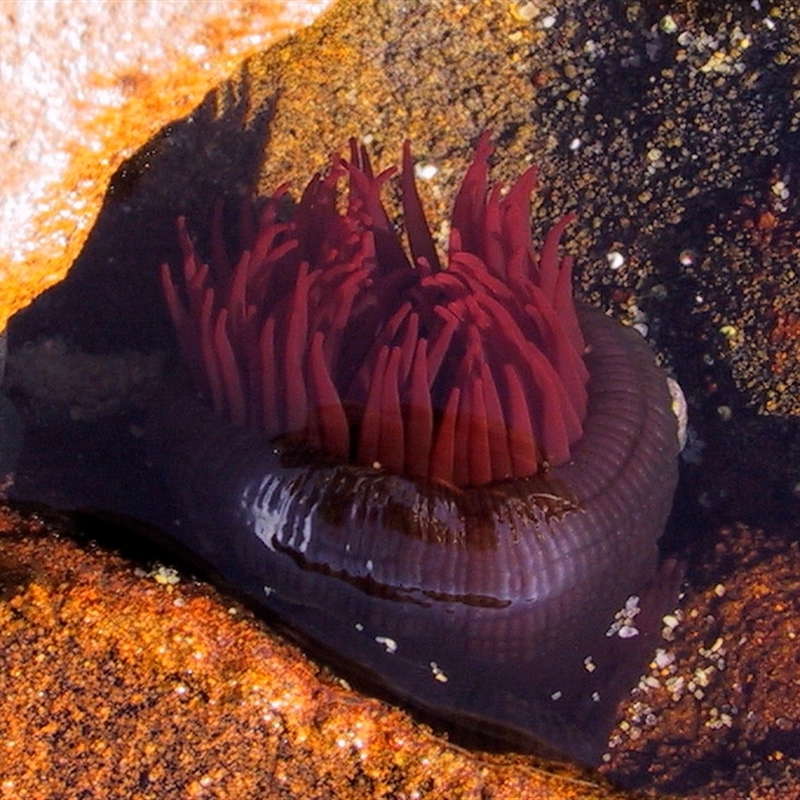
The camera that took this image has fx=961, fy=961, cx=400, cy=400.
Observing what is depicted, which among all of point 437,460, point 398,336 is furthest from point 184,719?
point 398,336

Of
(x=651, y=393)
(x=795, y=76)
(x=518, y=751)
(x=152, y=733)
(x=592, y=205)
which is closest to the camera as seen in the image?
(x=152, y=733)

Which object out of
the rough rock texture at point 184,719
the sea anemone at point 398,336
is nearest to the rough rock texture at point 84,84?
the sea anemone at point 398,336

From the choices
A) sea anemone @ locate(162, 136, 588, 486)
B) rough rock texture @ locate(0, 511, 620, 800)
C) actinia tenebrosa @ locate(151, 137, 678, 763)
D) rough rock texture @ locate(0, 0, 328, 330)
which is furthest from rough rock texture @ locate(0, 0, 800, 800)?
rough rock texture @ locate(0, 0, 328, 330)

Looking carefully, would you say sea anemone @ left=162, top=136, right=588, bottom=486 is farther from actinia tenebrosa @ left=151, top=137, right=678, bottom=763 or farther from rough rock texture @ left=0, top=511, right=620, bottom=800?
rough rock texture @ left=0, top=511, right=620, bottom=800

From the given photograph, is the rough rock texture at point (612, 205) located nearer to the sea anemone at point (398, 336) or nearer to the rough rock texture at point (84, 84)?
the sea anemone at point (398, 336)

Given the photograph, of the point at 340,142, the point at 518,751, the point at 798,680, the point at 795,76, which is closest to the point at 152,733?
the point at 518,751

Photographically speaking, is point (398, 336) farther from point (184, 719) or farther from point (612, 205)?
point (184, 719)

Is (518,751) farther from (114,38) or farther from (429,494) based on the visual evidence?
(114,38)
